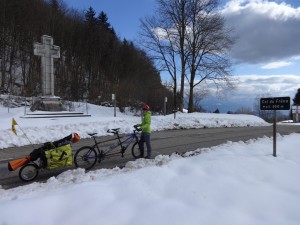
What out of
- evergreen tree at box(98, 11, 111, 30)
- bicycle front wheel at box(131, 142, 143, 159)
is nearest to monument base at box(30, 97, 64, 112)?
bicycle front wheel at box(131, 142, 143, 159)

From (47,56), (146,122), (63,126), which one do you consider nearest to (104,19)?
(47,56)

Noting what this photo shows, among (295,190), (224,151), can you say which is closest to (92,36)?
(224,151)

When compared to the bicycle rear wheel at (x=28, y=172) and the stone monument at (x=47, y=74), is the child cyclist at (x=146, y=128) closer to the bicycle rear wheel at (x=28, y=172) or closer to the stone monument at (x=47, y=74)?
the bicycle rear wheel at (x=28, y=172)

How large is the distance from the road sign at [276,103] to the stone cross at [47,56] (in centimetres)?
1854

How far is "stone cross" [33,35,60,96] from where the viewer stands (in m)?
24.8

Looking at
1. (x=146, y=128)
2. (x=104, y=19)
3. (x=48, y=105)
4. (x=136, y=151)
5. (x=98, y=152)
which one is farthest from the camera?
(x=104, y=19)

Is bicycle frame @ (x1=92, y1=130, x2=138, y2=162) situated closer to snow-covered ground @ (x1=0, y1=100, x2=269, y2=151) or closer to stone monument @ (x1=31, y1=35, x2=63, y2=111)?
snow-covered ground @ (x1=0, y1=100, x2=269, y2=151)

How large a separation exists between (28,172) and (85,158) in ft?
5.47

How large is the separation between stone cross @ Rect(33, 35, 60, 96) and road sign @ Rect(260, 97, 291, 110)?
1854cm

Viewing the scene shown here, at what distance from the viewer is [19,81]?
43656mm

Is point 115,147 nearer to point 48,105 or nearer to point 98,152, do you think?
point 98,152

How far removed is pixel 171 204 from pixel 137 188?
79 cm

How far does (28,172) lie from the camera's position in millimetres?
8203

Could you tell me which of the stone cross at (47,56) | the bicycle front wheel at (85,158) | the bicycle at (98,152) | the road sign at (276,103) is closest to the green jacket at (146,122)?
the bicycle at (98,152)
